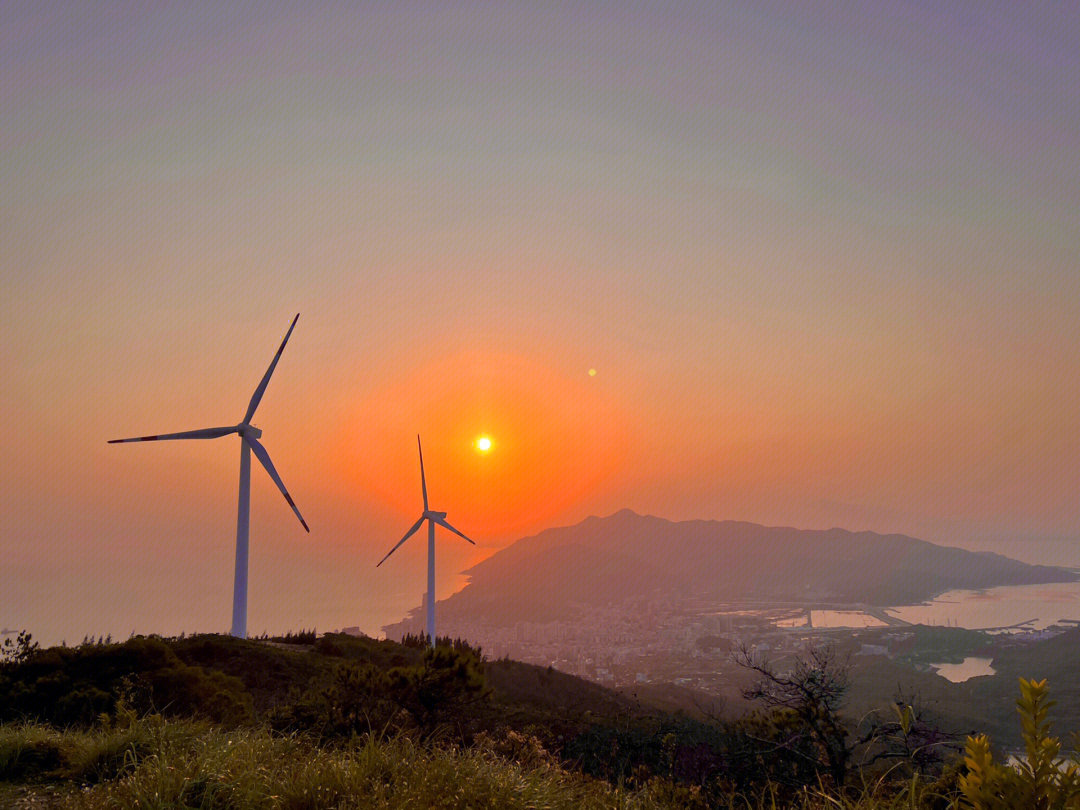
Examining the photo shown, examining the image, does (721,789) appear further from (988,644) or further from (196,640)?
(988,644)

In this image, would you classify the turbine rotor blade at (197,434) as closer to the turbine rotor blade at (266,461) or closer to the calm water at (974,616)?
the turbine rotor blade at (266,461)

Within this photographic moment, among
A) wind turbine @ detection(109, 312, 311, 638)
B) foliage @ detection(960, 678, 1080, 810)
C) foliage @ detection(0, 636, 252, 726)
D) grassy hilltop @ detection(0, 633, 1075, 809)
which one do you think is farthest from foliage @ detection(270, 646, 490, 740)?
wind turbine @ detection(109, 312, 311, 638)

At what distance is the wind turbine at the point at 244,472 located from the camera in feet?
140

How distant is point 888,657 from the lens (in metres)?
104

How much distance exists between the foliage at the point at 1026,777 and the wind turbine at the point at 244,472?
41.6 m

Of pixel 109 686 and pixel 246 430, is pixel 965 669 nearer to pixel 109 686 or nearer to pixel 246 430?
pixel 246 430

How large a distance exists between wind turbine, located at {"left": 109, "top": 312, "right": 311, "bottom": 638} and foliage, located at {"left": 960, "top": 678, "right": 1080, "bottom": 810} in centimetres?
4158

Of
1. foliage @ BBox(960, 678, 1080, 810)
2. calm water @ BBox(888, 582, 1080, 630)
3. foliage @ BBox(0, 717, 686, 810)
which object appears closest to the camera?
foliage @ BBox(960, 678, 1080, 810)

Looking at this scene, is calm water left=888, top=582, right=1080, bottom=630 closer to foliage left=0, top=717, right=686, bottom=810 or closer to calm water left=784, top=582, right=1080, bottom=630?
Answer: calm water left=784, top=582, right=1080, bottom=630

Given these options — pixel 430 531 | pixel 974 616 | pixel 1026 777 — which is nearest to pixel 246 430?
pixel 430 531

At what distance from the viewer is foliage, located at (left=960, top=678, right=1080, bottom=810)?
4.58 metres

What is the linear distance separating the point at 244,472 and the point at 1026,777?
46.4m

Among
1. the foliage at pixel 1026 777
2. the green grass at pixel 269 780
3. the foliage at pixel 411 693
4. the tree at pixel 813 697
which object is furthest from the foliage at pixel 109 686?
the foliage at pixel 1026 777

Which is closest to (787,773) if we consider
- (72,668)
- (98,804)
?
(98,804)
